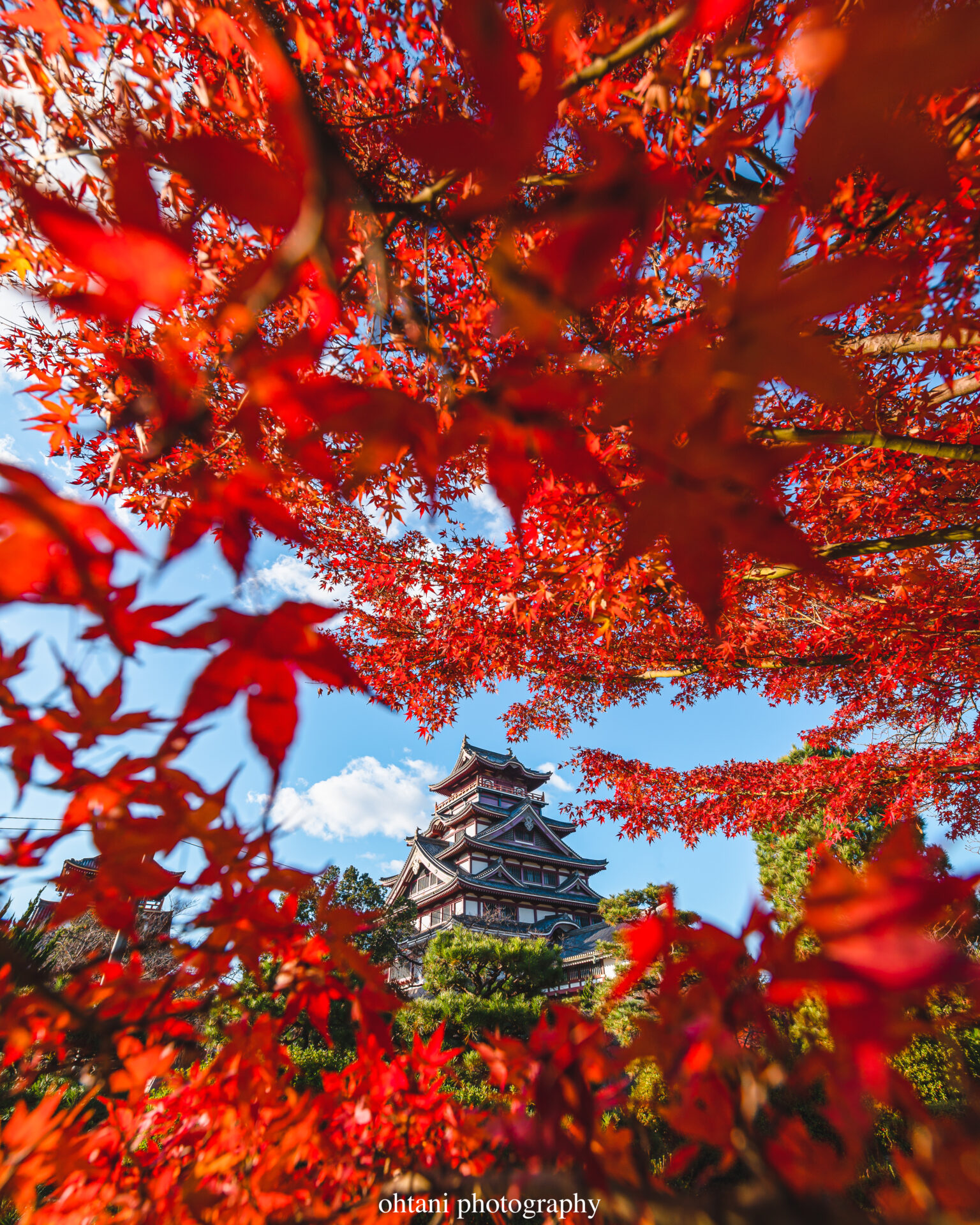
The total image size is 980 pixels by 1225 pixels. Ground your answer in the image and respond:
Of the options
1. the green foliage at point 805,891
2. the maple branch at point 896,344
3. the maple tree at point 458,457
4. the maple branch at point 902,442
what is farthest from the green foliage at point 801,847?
the maple tree at point 458,457

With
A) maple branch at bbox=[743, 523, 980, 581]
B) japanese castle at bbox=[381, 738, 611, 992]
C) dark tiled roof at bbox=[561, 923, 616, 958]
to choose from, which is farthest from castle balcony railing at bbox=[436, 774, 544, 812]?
maple branch at bbox=[743, 523, 980, 581]

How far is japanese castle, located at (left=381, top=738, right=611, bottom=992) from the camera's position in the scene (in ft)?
59.5

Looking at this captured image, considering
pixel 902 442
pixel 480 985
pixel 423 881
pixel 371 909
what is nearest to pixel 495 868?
pixel 423 881

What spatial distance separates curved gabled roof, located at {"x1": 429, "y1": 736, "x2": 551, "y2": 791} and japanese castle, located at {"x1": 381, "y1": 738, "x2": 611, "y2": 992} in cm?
4

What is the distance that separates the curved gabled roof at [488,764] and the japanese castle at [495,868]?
1.5 inches

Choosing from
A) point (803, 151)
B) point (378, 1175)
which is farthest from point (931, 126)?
point (378, 1175)

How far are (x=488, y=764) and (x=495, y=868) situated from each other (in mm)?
4145

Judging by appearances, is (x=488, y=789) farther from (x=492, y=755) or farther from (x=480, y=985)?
(x=480, y=985)

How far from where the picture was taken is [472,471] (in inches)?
151

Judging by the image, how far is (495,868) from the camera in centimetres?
1966

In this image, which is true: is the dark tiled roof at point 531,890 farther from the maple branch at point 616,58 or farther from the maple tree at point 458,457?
the maple branch at point 616,58

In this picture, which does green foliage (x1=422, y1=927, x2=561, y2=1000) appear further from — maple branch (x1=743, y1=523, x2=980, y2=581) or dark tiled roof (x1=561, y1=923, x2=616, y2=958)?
maple branch (x1=743, y1=523, x2=980, y2=581)

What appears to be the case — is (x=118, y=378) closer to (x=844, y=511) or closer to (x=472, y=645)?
(x=472, y=645)

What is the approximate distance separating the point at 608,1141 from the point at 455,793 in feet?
79.9
